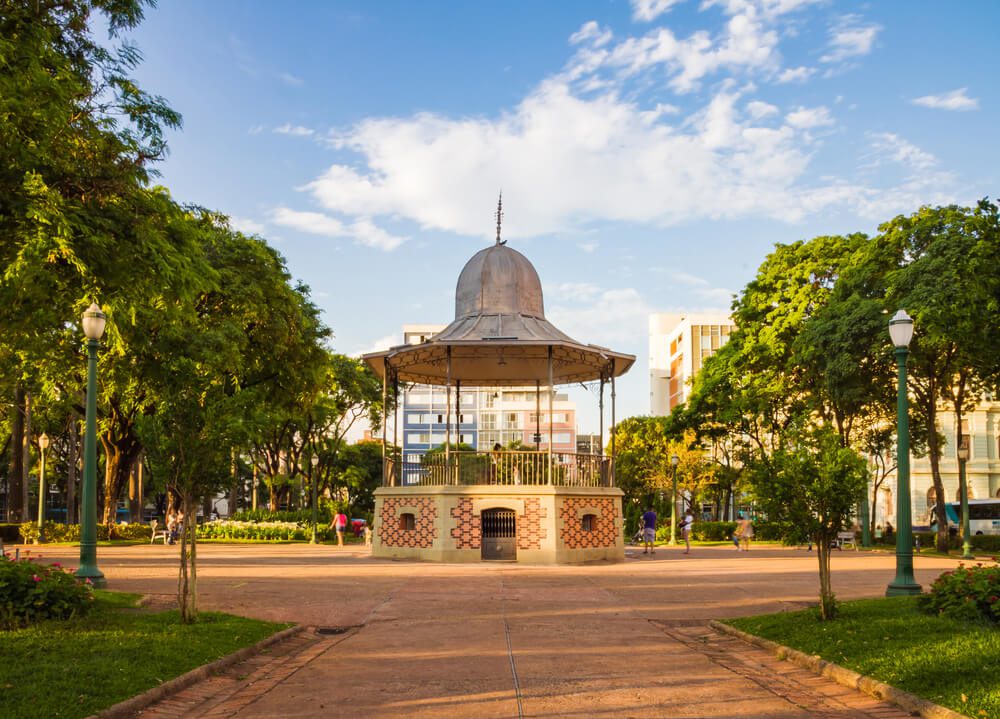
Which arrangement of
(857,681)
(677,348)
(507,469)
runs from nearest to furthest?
1. (857,681)
2. (507,469)
3. (677,348)

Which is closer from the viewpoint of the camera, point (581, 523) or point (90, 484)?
point (90, 484)

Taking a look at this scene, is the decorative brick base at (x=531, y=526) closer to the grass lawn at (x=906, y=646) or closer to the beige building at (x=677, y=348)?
the grass lawn at (x=906, y=646)

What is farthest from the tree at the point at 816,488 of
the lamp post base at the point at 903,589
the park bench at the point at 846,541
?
the park bench at the point at 846,541

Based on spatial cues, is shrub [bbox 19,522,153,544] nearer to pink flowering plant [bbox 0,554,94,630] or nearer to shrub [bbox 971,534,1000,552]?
pink flowering plant [bbox 0,554,94,630]

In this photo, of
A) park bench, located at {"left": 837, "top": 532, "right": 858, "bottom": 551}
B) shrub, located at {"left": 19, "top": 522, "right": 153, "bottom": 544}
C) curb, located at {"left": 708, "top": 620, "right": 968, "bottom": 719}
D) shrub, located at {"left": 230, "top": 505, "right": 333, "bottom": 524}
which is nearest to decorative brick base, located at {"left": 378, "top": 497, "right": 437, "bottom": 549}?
shrub, located at {"left": 19, "top": 522, "right": 153, "bottom": 544}

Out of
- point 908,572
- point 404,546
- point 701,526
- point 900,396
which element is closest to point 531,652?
point 908,572

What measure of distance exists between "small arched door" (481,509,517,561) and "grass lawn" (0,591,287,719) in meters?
16.5

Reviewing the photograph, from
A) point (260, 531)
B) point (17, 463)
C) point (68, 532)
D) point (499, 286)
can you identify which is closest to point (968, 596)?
point (499, 286)

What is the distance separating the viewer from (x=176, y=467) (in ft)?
38.0

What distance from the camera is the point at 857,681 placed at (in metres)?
8.93

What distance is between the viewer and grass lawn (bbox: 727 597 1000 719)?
25.7 ft

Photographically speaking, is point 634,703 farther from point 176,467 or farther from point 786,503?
point 176,467

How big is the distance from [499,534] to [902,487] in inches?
615

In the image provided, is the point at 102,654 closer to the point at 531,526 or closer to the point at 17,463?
the point at 531,526
